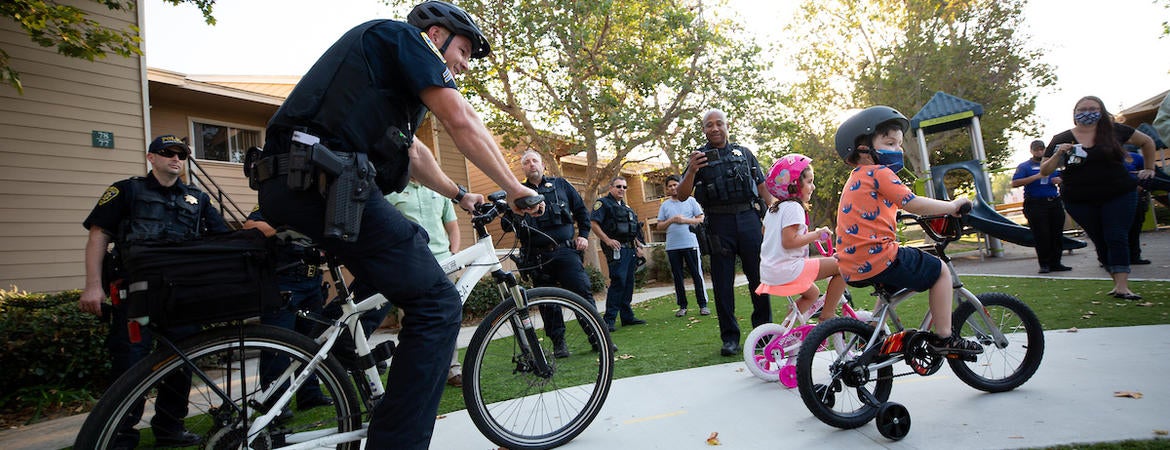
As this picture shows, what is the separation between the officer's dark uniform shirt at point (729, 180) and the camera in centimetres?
428

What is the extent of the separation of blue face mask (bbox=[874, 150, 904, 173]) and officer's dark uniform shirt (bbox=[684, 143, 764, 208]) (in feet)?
4.61

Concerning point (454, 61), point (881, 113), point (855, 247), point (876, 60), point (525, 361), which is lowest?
point (525, 361)

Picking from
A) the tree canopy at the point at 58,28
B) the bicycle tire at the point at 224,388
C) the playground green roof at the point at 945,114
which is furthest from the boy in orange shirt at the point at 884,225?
the playground green roof at the point at 945,114

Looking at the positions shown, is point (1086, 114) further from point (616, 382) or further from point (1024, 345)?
point (616, 382)

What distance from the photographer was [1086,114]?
528cm

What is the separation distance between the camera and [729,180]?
427 centimetres

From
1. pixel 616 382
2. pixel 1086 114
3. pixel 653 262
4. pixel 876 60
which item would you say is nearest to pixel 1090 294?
pixel 1086 114

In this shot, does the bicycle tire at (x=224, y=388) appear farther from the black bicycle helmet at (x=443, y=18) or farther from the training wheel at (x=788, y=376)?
the training wheel at (x=788, y=376)

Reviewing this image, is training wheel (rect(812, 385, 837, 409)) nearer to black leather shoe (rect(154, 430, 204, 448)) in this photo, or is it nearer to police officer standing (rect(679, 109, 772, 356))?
police officer standing (rect(679, 109, 772, 356))

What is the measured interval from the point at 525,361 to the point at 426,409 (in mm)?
790

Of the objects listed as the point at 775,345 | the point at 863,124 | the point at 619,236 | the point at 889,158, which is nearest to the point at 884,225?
the point at 889,158

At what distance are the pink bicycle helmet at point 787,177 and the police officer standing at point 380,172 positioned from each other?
2.07m

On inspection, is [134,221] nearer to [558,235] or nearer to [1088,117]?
[558,235]

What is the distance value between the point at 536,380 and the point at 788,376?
143 centimetres
